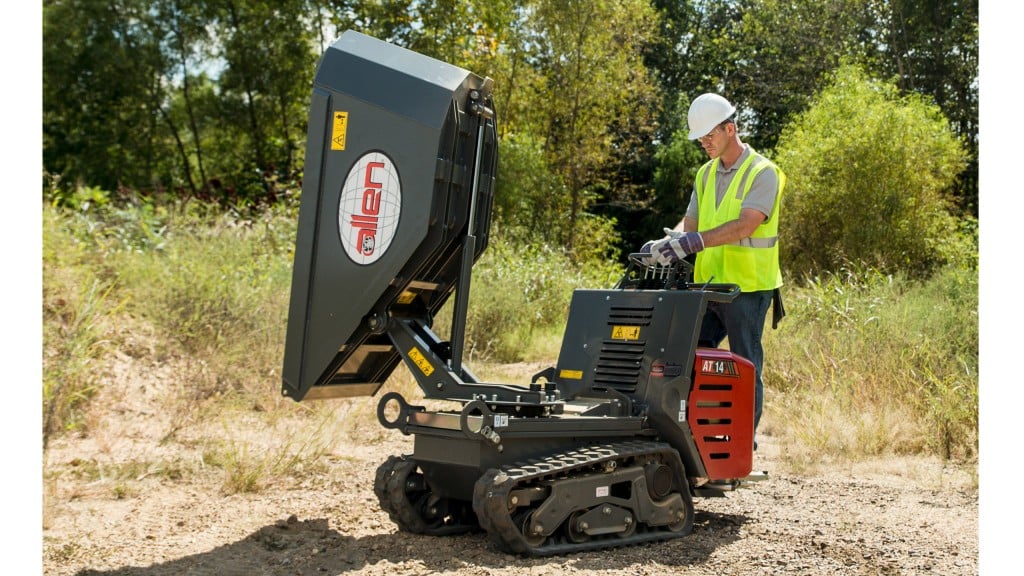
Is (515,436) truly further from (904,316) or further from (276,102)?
(276,102)

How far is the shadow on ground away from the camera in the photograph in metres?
3.46

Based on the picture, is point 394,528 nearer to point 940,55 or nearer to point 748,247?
point 748,247

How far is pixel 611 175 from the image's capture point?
17562 mm

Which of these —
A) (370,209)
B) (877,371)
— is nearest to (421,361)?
(370,209)

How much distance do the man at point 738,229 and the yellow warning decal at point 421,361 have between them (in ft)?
3.81

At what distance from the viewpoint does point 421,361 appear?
12.6ft

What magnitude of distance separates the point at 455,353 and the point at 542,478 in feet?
2.00

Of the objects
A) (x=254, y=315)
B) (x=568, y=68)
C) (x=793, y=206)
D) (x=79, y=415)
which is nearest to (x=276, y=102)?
(x=568, y=68)

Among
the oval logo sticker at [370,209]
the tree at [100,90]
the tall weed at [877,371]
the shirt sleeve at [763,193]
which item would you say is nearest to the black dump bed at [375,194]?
the oval logo sticker at [370,209]

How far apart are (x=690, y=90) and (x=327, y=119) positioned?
16.5 metres

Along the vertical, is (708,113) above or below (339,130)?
above

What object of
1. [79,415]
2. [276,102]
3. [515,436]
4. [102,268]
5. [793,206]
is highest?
[276,102]

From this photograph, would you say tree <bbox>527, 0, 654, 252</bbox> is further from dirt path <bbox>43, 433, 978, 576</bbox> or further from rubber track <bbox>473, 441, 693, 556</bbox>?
rubber track <bbox>473, 441, 693, 556</bbox>

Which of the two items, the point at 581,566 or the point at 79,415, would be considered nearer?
the point at 581,566
